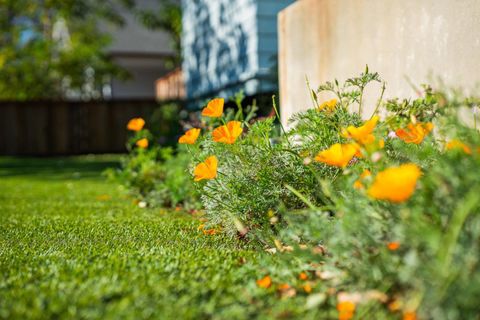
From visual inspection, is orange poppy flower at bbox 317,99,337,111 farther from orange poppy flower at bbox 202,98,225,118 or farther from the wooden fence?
the wooden fence

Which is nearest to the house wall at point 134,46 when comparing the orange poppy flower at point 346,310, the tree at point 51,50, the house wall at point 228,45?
the tree at point 51,50

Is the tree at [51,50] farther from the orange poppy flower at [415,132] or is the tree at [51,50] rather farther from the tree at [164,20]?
the orange poppy flower at [415,132]

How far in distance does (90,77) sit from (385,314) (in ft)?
64.6

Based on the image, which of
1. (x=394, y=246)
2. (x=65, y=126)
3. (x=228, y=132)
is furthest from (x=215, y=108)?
(x=65, y=126)

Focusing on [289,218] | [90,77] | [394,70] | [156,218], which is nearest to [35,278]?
[289,218]

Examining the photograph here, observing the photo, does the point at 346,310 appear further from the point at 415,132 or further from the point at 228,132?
the point at 228,132

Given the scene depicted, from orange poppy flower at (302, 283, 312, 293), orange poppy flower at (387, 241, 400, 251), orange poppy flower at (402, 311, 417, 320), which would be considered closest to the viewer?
orange poppy flower at (402, 311, 417, 320)

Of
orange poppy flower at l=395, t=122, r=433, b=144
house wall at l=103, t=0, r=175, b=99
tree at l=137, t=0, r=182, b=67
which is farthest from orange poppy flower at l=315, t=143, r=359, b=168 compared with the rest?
house wall at l=103, t=0, r=175, b=99

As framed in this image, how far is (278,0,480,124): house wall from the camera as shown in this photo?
332 cm

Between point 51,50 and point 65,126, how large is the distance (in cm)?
391

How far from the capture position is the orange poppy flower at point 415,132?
234cm

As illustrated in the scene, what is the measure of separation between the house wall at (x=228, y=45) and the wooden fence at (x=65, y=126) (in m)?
5.66

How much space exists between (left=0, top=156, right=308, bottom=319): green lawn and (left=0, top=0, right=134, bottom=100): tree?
15.8 metres

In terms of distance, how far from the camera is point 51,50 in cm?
1952
